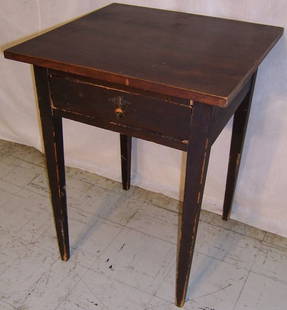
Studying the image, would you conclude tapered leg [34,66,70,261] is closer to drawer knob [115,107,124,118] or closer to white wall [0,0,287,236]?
drawer knob [115,107,124,118]

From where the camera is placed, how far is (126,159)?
1.52 m

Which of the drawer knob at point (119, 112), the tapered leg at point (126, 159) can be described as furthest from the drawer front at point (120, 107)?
the tapered leg at point (126, 159)

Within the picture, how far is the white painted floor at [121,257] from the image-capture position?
3.87 ft

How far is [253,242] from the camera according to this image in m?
1.38

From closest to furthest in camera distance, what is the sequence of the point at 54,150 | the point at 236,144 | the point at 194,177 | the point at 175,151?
the point at 194,177
the point at 54,150
the point at 236,144
the point at 175,151

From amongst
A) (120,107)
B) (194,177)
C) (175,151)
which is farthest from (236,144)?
(120,107)

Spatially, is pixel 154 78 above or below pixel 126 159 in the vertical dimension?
above

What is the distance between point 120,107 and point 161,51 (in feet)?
0.54

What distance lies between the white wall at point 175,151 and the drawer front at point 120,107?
0.49 metres

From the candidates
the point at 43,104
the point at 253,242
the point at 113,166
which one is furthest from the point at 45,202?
the point at 253,242

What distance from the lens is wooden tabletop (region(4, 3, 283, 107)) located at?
2.50 ft

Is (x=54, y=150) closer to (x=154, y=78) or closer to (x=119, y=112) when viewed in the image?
(x=119, y=112)

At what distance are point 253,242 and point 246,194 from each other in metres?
0.17

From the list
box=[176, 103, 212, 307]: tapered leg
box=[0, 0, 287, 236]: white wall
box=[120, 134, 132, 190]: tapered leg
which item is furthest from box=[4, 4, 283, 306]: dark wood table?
box=[120, 134, 132, 190]: tapered leg
